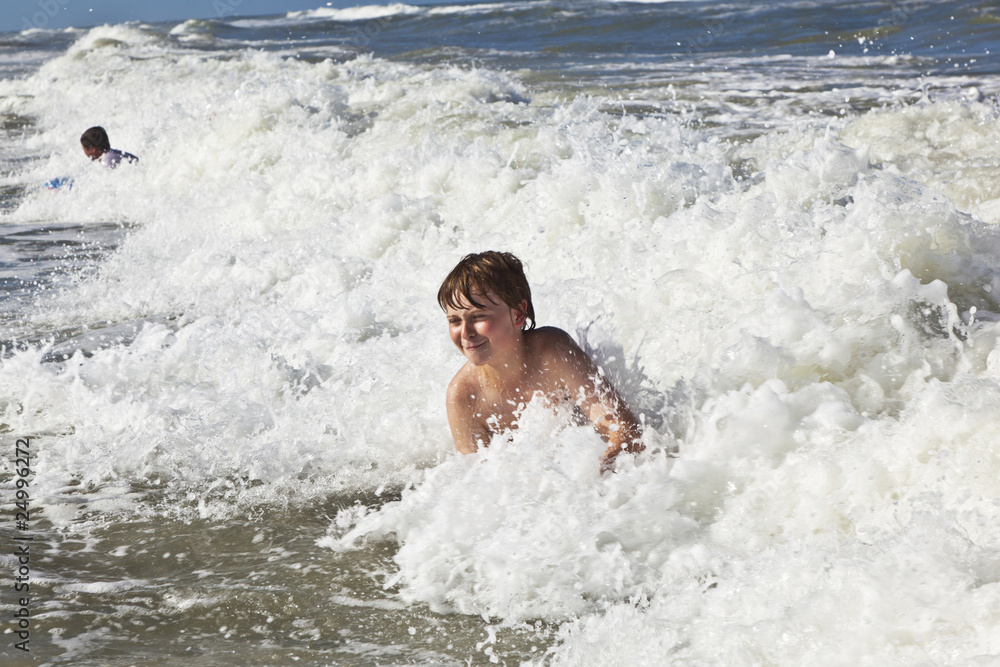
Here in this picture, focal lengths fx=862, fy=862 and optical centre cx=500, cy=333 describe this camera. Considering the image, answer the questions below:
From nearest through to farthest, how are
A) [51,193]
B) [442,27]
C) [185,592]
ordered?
→ [185,592] < [51,193] < [442,27]

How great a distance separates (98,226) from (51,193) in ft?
5.12

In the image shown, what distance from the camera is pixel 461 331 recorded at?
3246mm

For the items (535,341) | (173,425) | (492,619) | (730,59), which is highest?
(730,59)

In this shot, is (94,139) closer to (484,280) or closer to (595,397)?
(484,280)

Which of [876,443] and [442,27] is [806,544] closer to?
[876,443]

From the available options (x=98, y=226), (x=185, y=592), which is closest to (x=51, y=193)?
(x=98, y=226)

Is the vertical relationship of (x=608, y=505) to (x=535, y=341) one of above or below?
below

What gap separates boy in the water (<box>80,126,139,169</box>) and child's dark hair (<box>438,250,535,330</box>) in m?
9.10

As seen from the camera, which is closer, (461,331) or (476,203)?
(461,331)

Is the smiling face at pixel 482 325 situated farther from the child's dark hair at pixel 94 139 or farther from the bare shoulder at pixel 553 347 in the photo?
the child's dark hair at pixel 94 139

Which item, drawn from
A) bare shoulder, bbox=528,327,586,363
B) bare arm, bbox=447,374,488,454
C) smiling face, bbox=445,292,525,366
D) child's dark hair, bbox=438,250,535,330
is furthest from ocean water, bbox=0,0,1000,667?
child's dark hair, bbox=438,250,535,330

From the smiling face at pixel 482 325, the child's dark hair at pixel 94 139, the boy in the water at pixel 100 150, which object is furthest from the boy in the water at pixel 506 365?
the child's dark hair at pixel 94 139

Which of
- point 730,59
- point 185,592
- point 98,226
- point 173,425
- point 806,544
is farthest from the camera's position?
point 730,59

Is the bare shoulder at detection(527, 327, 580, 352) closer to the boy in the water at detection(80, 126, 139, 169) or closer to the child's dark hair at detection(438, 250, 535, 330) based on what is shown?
the child's dark hair at detection(438, 250, 535, 330)
